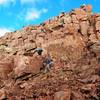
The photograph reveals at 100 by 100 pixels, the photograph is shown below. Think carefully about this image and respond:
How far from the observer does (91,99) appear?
35531 mm

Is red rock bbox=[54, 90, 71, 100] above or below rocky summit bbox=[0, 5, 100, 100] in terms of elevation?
below

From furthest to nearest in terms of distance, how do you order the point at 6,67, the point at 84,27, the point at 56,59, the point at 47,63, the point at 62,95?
the point at 84,27, the point at 6,67, the point at 56,59, the point at 47,63, the point at 62,95

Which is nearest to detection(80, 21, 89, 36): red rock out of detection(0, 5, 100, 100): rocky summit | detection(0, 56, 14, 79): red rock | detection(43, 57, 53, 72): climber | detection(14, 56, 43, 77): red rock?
detection(0, 5, 100, 100): rocky summit

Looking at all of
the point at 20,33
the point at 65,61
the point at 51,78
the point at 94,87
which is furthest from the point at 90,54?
the point at 20,33

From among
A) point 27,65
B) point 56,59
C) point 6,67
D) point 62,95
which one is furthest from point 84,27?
point 62,95

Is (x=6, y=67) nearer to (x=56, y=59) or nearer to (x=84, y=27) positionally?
(x=56, y=59)

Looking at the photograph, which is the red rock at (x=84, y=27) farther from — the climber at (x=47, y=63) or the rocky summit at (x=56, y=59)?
the climber at (x=47, y=63)

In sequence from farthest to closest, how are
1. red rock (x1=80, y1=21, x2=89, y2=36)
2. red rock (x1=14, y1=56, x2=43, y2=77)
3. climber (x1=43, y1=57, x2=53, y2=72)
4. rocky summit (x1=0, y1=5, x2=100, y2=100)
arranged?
red rock (x1=80, y1=21, x2=89, y2=36)
climber (x1=43, y1=57, x2=53, y2=72)
red rock (x1=14, y1=56, x2=43, y2=77)
rocky summit (x1=0, y1=5, x2=100, y2=100)

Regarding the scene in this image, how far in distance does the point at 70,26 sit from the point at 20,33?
955 cm

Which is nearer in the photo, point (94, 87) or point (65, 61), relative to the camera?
point (94, 87)

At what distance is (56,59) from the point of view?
4722cm

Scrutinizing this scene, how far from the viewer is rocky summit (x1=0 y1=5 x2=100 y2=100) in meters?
38.1

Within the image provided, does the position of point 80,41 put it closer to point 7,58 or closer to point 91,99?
point 7,58

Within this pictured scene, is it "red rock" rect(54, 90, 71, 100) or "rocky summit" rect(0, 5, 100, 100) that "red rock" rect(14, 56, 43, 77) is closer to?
"rocky summit" rect(0, 5, 100, 100)
